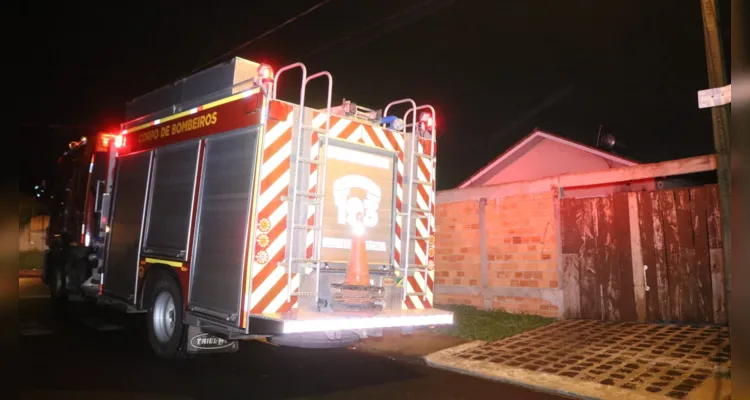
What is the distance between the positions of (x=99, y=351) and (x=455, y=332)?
5.53m

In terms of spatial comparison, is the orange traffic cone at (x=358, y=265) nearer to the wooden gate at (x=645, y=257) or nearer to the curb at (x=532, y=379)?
the curb at (x=532, y=379)

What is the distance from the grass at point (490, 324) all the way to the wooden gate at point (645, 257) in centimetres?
97

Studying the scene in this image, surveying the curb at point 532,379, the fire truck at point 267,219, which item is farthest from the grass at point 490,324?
the fire truck at point 267,219

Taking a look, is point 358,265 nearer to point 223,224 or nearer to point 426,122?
point 223,224

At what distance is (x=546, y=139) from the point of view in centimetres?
1850

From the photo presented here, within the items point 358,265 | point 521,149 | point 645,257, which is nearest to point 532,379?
point 358,265

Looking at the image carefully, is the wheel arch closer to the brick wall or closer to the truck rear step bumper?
the truck rear step bumper

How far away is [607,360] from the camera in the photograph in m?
6.62

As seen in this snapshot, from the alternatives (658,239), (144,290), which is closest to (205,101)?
(144,290)

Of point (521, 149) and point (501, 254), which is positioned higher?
point (521, 149)

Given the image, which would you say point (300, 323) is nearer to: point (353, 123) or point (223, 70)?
point (353, 123)

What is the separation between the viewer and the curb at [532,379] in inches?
211

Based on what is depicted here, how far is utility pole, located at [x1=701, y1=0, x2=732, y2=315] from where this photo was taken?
4668mm

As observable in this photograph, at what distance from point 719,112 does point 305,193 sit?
13.7ft
